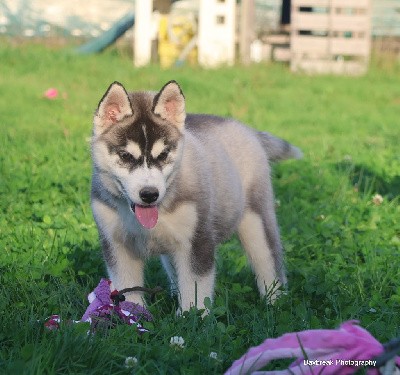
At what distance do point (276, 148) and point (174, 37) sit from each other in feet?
39.7

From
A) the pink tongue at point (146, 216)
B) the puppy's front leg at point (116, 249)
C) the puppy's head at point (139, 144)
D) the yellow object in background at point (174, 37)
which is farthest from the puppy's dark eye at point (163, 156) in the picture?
the yellow object in background at point (174, 37)

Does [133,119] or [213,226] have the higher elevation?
[133,119]

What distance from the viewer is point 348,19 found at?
17266mm

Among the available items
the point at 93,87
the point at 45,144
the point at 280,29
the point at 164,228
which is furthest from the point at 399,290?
the point at 280,29

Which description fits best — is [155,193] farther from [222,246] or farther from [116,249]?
[222,246]

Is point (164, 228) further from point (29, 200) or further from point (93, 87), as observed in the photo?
point (93, 87)

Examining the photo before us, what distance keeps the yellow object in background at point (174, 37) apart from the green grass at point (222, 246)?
13.6 ft

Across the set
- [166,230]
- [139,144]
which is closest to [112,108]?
[139,144]

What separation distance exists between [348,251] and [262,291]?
2.81ft

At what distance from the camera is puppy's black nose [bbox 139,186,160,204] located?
408cm

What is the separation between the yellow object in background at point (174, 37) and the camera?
17.0 meters

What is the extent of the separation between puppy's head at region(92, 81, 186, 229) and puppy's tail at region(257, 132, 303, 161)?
43.8 inches

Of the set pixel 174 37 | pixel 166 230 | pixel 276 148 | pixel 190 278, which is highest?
pixel 166 230

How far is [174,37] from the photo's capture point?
17.3 metres
